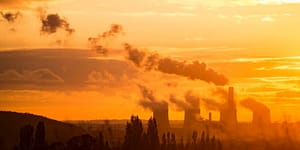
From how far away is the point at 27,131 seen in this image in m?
196

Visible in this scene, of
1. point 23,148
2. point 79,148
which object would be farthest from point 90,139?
point 23,148

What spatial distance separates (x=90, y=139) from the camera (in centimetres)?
19000

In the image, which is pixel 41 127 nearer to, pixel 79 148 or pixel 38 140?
pixel 38 140

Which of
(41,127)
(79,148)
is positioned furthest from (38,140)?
(79,148)

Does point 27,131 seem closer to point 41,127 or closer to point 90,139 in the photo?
point 41,127

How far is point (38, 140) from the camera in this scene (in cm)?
19350

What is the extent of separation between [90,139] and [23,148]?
19.5 metres

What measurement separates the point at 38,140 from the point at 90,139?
1456 centimetres

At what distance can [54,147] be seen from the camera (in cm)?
18775

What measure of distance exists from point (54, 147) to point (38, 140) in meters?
7.74

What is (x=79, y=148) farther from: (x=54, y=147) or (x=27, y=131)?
(x=27, y=131)

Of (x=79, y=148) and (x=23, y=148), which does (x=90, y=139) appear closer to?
(x=79, y=148)

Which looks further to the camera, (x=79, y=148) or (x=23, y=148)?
(x=23, y=148)

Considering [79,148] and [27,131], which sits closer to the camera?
[79,148]
